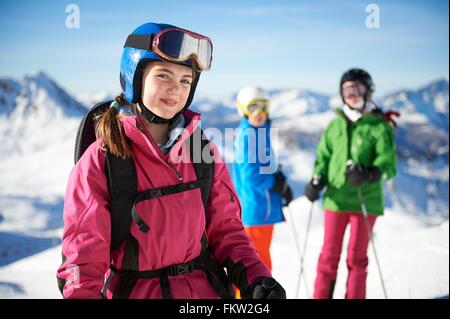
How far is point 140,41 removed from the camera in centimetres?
199

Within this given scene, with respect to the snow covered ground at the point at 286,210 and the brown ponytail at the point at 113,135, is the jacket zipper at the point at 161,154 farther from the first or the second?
the snow covered ground at the point at 286,210

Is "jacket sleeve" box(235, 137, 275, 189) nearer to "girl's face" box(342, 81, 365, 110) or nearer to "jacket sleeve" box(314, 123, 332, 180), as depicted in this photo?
"jacket sleeve" box(314, 123, 332, 180)

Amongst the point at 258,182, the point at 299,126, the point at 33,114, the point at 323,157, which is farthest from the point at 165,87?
the point at 299,126

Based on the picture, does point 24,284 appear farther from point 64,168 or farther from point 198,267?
point 64,168

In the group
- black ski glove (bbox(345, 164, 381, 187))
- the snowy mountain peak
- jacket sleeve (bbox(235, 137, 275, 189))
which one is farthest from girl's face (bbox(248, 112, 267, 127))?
the snowy mountain peak

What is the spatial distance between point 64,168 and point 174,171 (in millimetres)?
9902

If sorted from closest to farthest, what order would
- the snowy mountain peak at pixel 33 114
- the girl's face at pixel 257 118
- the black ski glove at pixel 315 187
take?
the black ski glove at pixel 315 187 < the girl's face at pixel 257 118 < the snowy mountain peak at pixel 33 114

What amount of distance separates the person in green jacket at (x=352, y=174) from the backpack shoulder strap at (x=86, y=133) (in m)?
2.83

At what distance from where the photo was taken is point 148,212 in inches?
69.1

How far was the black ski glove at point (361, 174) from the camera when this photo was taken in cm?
412

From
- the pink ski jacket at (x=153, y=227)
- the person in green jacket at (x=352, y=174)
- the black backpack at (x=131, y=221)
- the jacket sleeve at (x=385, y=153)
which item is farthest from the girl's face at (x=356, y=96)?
the black backpack at (x=131, y=221)

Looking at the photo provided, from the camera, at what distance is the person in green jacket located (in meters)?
4.23

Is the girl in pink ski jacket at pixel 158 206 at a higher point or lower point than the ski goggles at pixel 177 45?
lower

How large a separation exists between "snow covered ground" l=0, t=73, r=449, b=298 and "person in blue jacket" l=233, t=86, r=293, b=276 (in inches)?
16.3
